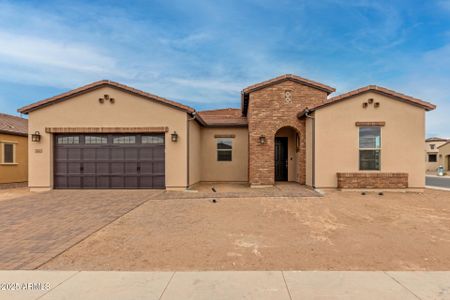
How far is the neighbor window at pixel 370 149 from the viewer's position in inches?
413

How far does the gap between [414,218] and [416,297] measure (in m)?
4.75

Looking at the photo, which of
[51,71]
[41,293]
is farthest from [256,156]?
[51,71]

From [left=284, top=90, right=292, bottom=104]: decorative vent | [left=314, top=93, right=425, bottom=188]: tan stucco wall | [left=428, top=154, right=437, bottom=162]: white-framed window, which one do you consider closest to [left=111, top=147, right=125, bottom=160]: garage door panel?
[left=284, top=90, right=292, bottom=104]: decorative vent

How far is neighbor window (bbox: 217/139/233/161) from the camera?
1415 cm

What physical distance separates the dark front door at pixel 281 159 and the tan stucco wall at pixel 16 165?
16.0m

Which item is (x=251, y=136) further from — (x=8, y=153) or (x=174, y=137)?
(x=8, y=153)

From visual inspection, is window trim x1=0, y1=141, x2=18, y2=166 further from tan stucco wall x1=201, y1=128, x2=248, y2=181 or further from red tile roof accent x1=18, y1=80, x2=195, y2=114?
tan stucco wall x1=201, y1=128, x2=248, y2=181

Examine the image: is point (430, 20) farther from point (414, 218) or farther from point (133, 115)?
point (133, 115)

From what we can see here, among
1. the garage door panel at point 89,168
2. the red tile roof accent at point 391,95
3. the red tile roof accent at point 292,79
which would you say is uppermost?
the red tile roof accent at point 292,79

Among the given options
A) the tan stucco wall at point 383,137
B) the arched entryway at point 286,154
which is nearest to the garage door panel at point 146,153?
the arched entryway at point 286,154

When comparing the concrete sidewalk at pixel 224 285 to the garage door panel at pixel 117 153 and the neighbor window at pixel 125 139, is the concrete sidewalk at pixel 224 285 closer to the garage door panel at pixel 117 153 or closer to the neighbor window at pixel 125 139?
the garage door panel at pixel 117 153

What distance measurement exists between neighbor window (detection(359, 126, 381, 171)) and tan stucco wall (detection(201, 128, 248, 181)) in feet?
19.7

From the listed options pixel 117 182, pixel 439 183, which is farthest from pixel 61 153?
pixel 439 183

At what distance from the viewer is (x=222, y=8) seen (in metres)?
11.8
